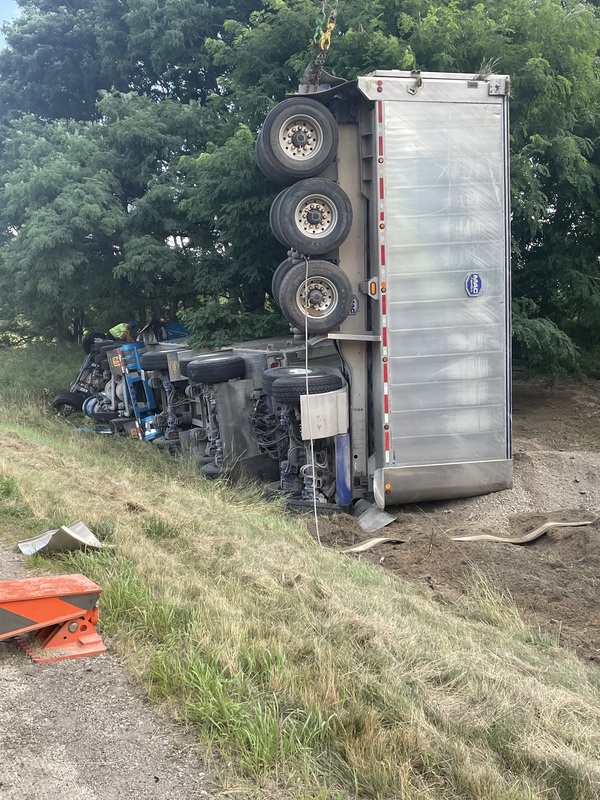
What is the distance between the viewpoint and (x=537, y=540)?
7.06 meters

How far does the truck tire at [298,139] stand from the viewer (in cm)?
795

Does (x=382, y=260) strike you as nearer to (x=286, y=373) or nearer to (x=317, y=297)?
(x=317, y=297)

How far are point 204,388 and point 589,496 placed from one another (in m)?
4.63

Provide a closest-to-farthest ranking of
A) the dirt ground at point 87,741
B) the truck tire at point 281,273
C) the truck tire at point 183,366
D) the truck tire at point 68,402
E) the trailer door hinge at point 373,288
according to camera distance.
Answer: the dirt ground at point 87,741 < the trailer door hinge at point 373,288 < the truck tire at point 281,273 < the truck tire at point 183,366 < the truck tire at point 68,402

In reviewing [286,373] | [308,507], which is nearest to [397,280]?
[286,373]

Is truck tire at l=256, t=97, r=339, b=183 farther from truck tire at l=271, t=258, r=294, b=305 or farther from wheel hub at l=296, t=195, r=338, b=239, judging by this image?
truck tire at l=271, t=258, r=294, b=305

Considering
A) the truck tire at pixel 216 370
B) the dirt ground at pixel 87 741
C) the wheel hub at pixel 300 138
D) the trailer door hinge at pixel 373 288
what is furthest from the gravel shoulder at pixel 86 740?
the truck tire at pixel 216 370

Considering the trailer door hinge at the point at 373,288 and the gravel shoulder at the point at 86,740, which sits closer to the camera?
the gravel shoulder at the point at 86,740

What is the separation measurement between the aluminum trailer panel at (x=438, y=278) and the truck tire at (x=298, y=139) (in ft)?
1.57

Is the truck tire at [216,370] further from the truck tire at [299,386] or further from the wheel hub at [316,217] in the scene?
the wheel hub at [316,217]

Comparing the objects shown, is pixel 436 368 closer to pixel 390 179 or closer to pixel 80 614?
pixel 390 179

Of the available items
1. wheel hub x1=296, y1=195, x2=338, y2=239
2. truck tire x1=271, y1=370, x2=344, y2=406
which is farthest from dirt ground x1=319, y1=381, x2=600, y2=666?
wheel hub x1=296, y1=195, x2=338, y2=239

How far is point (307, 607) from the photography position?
13.8ft

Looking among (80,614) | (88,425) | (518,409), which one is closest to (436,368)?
(518,409)
